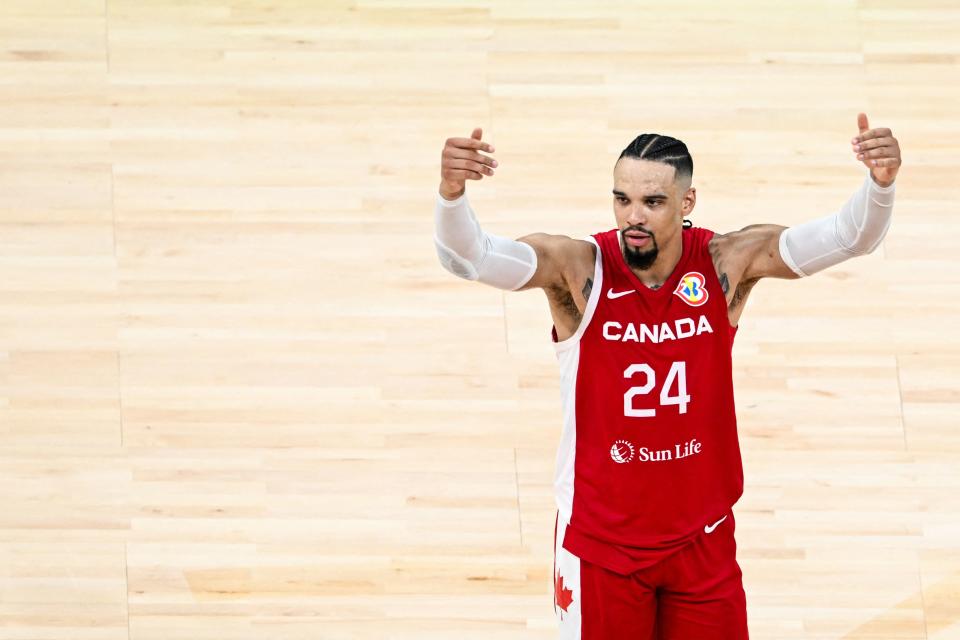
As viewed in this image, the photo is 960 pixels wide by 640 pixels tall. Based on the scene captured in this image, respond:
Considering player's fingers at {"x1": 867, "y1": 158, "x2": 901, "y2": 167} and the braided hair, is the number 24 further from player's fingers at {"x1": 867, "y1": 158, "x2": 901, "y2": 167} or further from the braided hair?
player's fingers at {"x1": 867, "y1": 158, "x2": 901, "y2": 167}

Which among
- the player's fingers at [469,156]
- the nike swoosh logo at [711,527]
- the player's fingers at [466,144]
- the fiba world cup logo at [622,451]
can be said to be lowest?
the nike swoosh logo at [711,527]

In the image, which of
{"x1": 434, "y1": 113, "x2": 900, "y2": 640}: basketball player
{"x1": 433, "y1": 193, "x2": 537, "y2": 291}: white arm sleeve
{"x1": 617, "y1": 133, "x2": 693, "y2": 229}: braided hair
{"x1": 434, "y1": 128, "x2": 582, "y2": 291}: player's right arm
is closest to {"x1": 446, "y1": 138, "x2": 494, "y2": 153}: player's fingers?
{"x1": 434, "y1": 128, "x2": 582, "y2": 291}: player's right arm

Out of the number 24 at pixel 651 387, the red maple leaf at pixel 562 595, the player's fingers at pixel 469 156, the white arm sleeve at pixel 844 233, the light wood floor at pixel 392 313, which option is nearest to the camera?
the player's fingers at pixel 469 156

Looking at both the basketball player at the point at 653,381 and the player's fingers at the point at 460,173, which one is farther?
the basketball player at the point at 653,381

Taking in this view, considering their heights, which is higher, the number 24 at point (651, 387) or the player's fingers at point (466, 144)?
the player's fingers at point (466, 144)

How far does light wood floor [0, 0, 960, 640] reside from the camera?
13.1 ft

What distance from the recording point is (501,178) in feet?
14.2

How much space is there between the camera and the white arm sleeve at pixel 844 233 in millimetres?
2703

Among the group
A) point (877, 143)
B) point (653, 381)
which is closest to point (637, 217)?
point (653, 381)

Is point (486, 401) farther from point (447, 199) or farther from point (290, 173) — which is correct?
point (447, 199)

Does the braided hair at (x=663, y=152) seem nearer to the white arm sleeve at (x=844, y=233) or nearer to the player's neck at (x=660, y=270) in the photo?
the player's neck at (x=660, y=270)

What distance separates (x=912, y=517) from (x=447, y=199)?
2.10 m

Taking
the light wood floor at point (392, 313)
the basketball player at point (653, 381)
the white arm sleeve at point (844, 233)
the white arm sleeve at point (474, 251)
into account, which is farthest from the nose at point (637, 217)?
the light wood floor at point (392, 313)

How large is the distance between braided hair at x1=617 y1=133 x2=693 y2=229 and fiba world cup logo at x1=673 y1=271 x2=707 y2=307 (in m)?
0.21
